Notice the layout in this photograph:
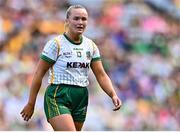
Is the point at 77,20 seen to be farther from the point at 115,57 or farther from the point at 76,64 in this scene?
the point at 115,57

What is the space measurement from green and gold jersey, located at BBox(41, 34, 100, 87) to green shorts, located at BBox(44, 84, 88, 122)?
5 centimetres

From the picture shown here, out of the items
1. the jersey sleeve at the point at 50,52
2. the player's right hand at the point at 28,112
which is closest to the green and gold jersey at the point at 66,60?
the jersey sleeve at the point at 50,52

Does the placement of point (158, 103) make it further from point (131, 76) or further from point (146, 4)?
point (146, 4)

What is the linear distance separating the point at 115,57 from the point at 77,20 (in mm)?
6496

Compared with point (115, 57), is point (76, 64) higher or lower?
higher

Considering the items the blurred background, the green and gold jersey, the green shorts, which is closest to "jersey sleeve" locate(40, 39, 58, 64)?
the green and gold jersey

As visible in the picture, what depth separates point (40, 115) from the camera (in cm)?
1192

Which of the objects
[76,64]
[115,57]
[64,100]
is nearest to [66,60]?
[76,64]

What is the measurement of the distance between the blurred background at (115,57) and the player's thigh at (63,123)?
603cm

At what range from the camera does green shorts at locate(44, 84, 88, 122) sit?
19.0ft

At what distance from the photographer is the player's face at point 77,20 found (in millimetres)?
5754

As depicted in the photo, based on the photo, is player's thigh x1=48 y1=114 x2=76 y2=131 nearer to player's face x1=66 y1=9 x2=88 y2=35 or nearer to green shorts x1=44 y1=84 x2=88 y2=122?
green shorts x1=44 y1=84 x2=88 y2=122

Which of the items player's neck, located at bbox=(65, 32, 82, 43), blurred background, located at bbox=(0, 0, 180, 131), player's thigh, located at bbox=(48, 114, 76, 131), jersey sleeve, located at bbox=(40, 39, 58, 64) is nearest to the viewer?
player's thigh, located at bbox=(48, 114, 76, 131)

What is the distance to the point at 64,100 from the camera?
583cm
